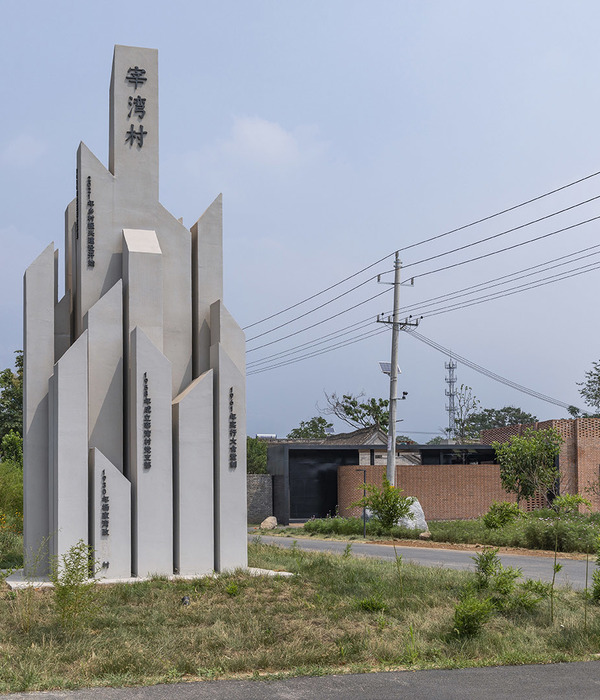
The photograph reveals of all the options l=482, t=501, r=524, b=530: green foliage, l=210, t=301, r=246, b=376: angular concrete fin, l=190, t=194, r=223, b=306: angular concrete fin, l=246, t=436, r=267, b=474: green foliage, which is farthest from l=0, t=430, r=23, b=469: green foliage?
l=246, t=436, r=267, b=474: green foliage

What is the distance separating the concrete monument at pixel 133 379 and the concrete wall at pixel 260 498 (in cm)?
2539

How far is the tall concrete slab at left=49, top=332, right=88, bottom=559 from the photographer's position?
13312 millimetres

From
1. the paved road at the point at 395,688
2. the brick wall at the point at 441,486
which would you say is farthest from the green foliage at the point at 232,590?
the brick wall at the point at 441,486

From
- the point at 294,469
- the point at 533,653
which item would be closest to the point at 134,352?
the point at 533,653

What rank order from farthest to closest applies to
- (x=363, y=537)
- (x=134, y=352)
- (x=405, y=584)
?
(x=363, y=537) → (x=134, y=352) → (x=405, y=584)

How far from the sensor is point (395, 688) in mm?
8219

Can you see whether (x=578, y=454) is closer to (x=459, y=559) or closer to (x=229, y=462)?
(x=459, y=559)

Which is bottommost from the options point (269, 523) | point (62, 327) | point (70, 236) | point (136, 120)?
point (269, 523)

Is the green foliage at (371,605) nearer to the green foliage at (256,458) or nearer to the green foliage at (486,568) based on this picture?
the green foliage at (486,568)

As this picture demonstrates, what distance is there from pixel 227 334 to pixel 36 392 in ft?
11.1

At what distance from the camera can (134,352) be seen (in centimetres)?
1386

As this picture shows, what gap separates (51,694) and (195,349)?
822 centimetres

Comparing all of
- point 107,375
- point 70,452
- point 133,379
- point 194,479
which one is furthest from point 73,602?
point 107,375

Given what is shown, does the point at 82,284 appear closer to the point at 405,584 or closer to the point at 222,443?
the point at 222,443
